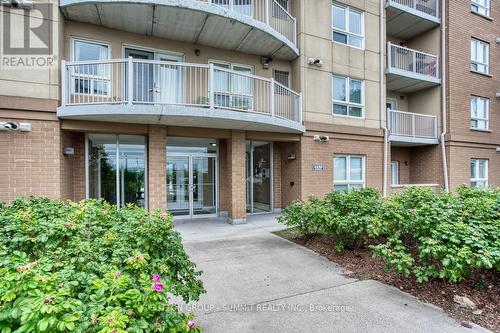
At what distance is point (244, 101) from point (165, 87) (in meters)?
2.66

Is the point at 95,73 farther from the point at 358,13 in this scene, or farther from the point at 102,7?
the point at 358,13

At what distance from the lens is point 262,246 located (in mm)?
6805

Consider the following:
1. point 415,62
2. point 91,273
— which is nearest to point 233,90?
point 91,273

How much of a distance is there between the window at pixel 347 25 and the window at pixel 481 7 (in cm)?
707

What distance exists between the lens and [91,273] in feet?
6.94

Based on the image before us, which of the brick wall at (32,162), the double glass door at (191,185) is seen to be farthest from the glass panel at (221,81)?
the brick wall at (32,162)

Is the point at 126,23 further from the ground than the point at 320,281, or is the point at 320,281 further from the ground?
the point at 126,23

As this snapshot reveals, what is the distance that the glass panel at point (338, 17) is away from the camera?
1186 centimetres

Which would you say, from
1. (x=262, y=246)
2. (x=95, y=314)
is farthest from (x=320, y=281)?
(x=95, y=314)

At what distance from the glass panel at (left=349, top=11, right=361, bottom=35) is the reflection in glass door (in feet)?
21.1

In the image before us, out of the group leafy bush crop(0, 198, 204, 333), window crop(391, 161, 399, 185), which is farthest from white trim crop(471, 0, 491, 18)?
leafy bush crop(0, 198, 204, 333)

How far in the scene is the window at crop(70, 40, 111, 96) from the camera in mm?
7902

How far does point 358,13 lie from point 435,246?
12.1 metres

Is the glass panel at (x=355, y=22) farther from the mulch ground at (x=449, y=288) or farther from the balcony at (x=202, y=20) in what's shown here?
the mulch ground at (x=449, y=288)
